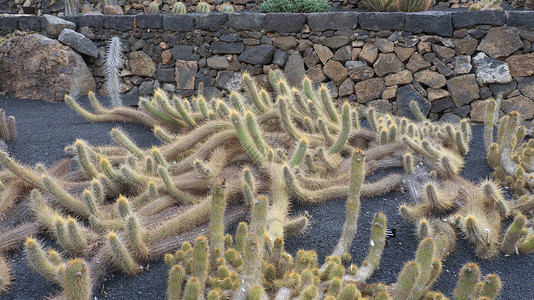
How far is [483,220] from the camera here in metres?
2.59

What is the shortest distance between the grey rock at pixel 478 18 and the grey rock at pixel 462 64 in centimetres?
36

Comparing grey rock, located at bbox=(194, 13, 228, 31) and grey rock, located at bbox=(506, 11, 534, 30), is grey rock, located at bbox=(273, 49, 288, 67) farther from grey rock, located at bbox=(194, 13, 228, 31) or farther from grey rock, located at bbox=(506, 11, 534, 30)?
grey rock, located at bbox=(506, 11, 534, 30)

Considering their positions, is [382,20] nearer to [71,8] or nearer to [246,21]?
[246,21]

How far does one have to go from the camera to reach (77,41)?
7195 millimetres

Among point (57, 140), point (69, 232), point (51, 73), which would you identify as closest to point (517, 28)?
point (57, 140)

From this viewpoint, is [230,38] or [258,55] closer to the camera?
[258,55]

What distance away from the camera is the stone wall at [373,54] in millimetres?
5828

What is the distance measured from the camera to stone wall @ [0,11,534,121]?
5828 millimetres

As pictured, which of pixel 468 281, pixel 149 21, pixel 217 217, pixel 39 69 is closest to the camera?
pixel 468 281

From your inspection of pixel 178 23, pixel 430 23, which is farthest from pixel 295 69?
pixel 178 23

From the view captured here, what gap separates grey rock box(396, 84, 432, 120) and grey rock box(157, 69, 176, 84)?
3.14 m

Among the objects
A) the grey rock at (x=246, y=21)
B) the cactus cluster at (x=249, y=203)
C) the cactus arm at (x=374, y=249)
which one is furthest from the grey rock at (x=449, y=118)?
the cactus arm at (x=374, y=249)

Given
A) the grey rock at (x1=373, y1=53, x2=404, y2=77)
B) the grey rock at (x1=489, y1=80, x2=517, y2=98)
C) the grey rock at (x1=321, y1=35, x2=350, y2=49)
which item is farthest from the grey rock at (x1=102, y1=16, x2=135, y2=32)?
the grey rock at (x1=489, y1=80, x2=517, y2=98)

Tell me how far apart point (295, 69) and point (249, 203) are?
403 centimetres
